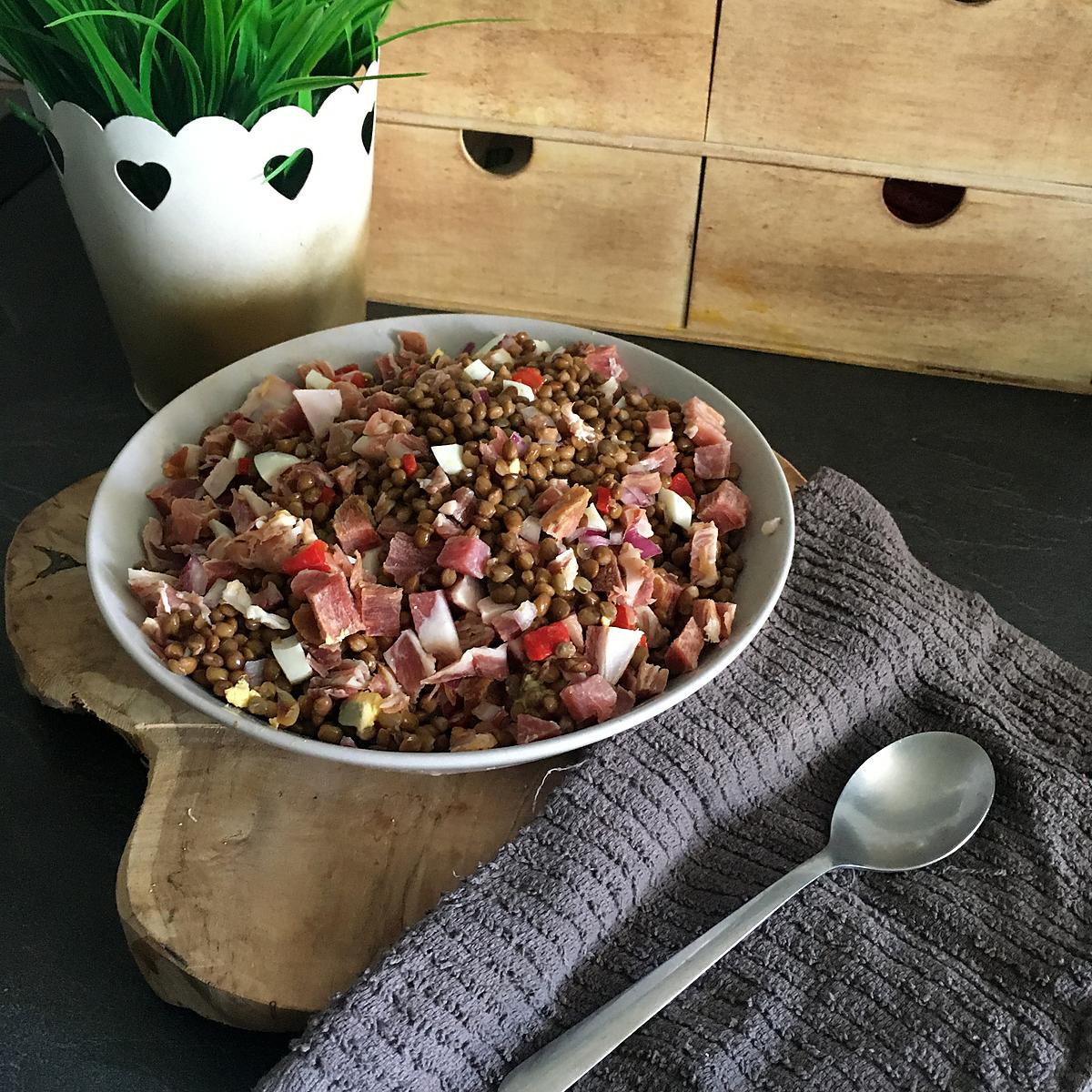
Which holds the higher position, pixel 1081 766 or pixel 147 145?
pixel 147 145

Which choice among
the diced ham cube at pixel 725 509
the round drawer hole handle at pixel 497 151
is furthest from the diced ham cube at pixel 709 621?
the round drawer hole handle at pixel 497 151

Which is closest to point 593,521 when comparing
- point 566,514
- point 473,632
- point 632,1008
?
point 566,514

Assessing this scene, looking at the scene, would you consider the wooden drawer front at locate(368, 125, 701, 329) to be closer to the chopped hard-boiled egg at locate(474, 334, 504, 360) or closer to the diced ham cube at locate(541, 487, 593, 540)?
the chopped hard-boiled egg at locate(474, 334, 504, 360)

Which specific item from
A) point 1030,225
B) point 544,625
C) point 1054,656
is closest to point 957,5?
point 1030,225

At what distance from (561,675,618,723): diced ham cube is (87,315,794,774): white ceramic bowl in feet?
0.05

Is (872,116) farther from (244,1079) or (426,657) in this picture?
(244,1079)

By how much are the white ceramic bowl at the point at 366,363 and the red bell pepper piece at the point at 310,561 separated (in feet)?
0.37

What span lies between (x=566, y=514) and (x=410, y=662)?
0.16 m

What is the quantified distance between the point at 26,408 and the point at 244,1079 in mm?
829

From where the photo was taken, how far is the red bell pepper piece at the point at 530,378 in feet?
3.10

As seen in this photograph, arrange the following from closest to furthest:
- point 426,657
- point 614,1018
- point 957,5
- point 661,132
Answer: point 614,1018, point 426,657, point 957,5, point 661,132

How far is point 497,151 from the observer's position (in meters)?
1.32

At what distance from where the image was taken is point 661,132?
1176 millimetres

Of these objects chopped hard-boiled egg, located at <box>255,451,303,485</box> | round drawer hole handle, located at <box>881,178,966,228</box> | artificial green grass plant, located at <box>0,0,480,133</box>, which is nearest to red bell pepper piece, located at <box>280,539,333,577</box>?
chopped hard-boiled egg, located at <box>255,451,303,485</box>
